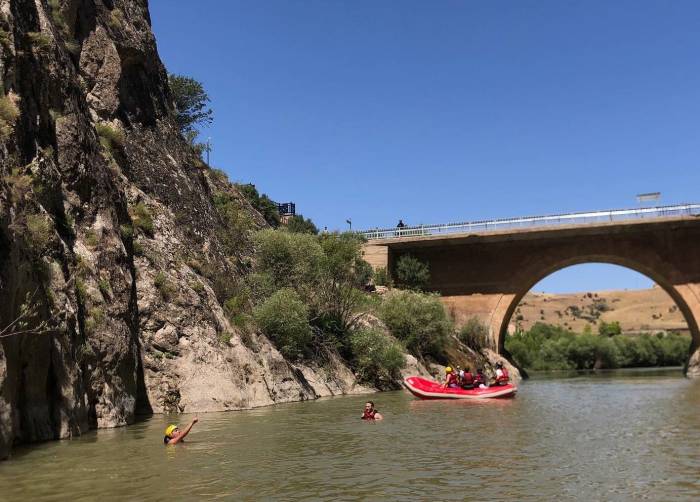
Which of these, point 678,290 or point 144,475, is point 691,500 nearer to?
point 144,475

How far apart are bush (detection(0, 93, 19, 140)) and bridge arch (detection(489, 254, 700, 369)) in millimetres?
38179

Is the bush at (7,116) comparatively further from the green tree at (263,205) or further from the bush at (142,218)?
the green tree at (263,205)

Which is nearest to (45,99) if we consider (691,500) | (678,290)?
(691,500)

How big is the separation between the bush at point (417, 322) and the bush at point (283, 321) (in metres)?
12.2

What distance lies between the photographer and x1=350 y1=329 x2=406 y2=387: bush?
33.9 metres

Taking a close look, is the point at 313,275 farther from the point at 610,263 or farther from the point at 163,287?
the point at 610,263

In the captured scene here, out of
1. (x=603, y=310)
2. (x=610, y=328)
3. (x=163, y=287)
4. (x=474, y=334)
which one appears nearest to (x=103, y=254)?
(x=163, y=287)

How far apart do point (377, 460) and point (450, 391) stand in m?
16.3

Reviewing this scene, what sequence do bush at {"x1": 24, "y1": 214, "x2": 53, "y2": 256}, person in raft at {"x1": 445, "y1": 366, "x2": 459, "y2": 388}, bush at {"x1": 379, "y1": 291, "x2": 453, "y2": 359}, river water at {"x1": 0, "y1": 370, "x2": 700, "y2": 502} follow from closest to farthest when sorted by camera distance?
river water at {"x1": 0, "y1": 370, "x2": 700, "y2": 502}
bush at {"x1": 24, "y1": 214, "x2": 53, "y2": 256}
person in raft at {"x1": 445, "y1": 366, "x2": 459, "y2": 388}
bush at {"x1": 379, "y1": 291, "x2": 453, "y2": 359}

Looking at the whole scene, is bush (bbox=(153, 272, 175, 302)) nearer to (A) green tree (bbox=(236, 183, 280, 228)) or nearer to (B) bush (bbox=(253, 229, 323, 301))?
(B) bush (bbox=(253, 229, 323, 301))

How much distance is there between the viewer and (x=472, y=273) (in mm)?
50250

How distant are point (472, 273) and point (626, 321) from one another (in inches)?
3144

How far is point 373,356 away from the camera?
111ft

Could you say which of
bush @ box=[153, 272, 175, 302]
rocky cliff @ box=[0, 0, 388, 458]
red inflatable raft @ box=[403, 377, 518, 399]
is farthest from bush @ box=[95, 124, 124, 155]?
red inflatable raft @ box=[403, 377, 518, 399]
